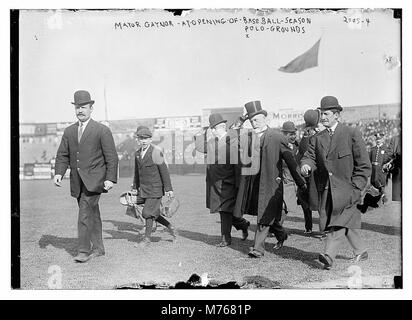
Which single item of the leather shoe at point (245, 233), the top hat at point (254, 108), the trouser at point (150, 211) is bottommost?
the leather shoe at point (245, 233)

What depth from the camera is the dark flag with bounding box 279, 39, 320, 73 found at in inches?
295

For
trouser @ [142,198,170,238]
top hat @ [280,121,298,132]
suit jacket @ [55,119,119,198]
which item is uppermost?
top hat @ [280,121,298,132]

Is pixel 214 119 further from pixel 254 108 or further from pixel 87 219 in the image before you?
pixel 87 219

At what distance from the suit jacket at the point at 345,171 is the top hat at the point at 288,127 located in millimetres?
1223

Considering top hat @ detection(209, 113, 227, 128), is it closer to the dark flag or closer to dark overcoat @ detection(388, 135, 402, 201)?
the dark flag

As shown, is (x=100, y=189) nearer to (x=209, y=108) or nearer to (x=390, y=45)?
(x=209, y=108)

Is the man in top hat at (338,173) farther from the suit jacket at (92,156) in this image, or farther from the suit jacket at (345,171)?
the suit jacket at (92,156)

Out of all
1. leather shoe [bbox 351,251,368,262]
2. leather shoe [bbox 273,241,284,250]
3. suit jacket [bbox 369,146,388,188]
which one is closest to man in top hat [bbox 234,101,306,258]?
leather shoe [bbox 273,241,284,250]

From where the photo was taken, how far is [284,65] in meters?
7.56

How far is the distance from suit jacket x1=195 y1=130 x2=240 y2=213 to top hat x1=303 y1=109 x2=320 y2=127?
997 millimetres

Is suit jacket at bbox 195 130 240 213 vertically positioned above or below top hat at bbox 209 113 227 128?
below

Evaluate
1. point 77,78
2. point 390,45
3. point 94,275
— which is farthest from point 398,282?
point 77,78

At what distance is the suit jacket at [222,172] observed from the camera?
820 cm

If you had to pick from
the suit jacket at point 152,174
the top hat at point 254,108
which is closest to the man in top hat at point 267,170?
the top hat at point 254,108
